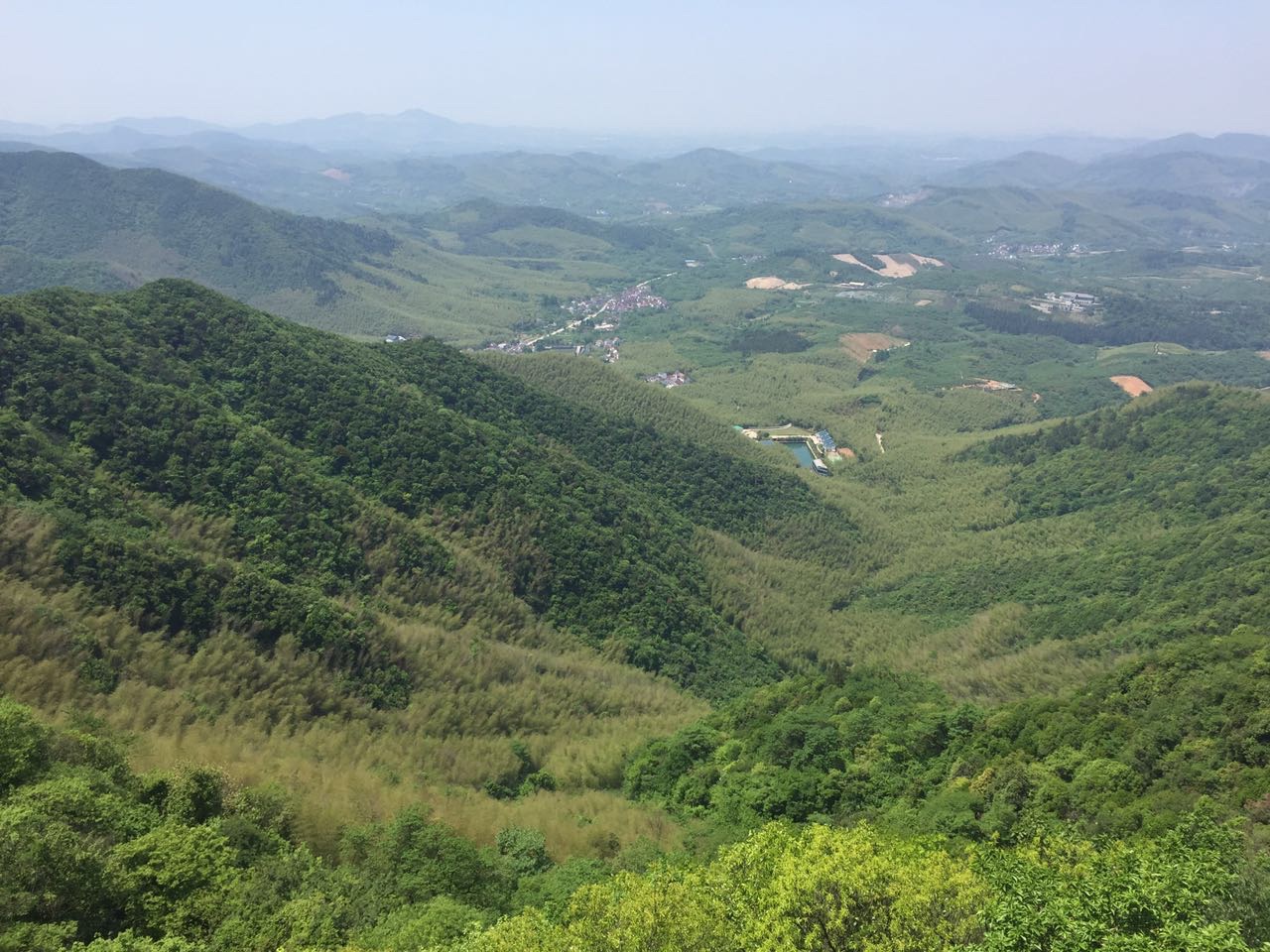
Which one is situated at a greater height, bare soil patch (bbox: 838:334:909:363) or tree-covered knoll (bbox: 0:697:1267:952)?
bare soil patch (bbox: 838:334:909:363)

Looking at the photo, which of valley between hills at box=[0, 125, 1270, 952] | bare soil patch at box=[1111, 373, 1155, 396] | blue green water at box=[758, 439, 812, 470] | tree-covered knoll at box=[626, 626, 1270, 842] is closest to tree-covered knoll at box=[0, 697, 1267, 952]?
valley between hills at box=[0, 125, 1270, 952]

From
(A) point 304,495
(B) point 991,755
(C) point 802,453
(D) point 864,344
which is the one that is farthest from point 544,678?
(D) point 864,344

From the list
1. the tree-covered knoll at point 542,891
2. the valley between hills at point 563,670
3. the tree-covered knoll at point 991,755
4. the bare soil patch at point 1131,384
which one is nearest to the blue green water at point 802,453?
the valley between hills at point 563,670

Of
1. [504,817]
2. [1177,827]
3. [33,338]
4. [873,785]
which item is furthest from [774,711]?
[33,338]

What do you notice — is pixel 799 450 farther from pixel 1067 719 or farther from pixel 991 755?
pixel 991 755

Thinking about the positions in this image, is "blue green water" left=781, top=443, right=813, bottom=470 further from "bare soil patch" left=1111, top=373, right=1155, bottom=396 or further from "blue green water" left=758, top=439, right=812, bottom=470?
"bare soil patch" left=1111, top=373, right=1155, bottom=396

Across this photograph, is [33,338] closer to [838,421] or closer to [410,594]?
[410,594]
